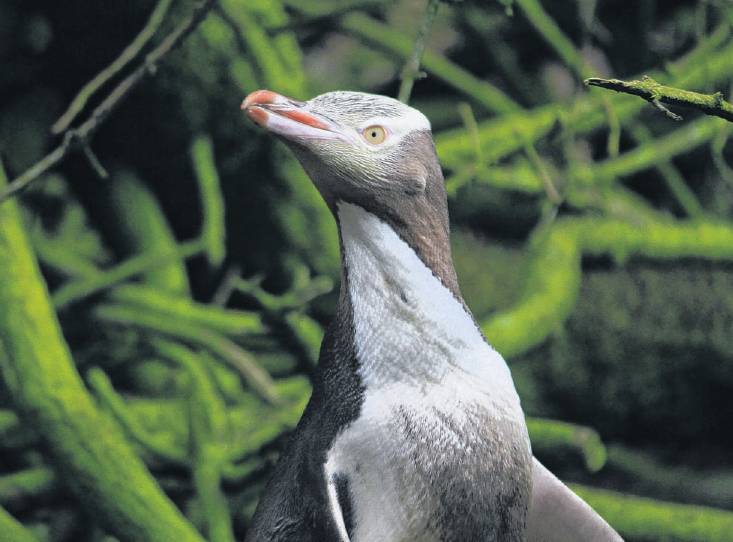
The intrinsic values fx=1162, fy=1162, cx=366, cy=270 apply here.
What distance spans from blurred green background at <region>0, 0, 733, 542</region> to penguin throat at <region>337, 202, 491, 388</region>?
0.54 metres

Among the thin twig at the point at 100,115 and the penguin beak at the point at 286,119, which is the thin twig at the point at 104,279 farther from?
the penguin beak at the point at 286,119

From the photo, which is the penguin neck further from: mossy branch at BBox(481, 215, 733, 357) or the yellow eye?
mossy branch at BBox(481, 215, 733, 357)

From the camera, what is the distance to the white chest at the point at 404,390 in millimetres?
966

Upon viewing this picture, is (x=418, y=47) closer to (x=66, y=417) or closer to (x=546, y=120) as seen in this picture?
(x=66, y=417)

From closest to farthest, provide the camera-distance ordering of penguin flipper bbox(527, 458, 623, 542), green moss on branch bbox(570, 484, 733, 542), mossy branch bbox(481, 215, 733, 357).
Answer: penguin flipper bbox(527, 458, 623, 542) < green moss on branch bbox(570, 484, 733, 542) < mossy branch bbox(481, 215, 733, 357)

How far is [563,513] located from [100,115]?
2.45 feet

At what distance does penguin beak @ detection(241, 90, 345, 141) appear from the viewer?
3.07ft

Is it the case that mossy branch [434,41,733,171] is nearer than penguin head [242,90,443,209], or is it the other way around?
penguin head [242,90,443,209]

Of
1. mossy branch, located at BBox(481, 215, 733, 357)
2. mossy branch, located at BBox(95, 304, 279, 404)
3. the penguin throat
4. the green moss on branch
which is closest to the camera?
the penguin throat

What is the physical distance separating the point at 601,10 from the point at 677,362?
0.92 m

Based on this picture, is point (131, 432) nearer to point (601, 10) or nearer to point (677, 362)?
point (677, 362)

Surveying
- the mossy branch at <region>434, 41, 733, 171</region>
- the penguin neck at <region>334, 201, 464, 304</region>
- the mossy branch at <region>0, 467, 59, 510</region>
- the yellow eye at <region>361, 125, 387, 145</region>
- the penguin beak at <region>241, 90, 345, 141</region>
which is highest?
the penguin beak at <region>241, 90, 345, 141</region>

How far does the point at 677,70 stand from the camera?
7.14 feet

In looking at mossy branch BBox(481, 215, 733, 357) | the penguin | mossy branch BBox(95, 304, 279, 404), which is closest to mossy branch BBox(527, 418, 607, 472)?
mossy branch BBox(481, 215, 733, 357)
